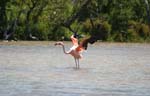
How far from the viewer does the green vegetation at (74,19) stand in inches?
1802

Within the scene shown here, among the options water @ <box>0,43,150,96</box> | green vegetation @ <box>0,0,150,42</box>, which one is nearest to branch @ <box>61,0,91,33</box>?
green vegetation @ <box>0,0,150,42</box>

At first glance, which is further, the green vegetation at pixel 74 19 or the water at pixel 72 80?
the green vegetation at pixel 74 19

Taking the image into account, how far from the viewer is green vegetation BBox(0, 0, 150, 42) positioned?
4578 cm

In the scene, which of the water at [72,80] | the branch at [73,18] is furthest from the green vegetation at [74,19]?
the water at [72,80]

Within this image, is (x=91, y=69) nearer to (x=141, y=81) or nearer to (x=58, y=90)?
(x=141, y=81)

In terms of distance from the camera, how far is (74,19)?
50.0 meters

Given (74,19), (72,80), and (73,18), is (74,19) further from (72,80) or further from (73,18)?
(72,80)

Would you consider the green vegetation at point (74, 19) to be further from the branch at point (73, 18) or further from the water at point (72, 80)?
the water at point (72, 80)

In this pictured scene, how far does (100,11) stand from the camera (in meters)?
52.3

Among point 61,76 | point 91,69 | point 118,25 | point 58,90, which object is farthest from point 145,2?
point 58,90

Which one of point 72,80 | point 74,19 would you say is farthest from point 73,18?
point 72,80

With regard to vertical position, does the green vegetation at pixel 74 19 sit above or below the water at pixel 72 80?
below

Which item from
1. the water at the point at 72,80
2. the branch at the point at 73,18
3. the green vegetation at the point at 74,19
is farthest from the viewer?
the branch at the point at 73,18

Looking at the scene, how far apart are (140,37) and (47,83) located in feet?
117
